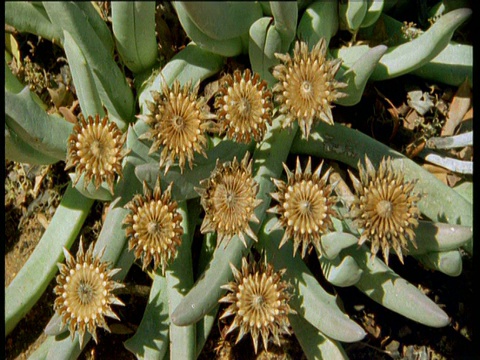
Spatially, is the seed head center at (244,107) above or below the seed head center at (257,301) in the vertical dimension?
above

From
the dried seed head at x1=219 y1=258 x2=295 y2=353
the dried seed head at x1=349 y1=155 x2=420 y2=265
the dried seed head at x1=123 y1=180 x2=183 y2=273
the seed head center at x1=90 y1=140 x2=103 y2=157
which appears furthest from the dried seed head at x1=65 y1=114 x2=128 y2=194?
the dried seed head at x1=349 y1=155 x2=420 y2=265

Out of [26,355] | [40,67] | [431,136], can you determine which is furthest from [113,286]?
[431,136]

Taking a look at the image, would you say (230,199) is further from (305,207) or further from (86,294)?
(86,294)

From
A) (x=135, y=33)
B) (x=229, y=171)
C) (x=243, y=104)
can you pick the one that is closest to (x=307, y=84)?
(x=243, y=104)

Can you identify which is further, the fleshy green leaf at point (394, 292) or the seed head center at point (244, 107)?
the fleshy green leaf at point (394, 292)

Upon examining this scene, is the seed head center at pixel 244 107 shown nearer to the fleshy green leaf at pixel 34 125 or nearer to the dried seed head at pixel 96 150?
the dried seed head at pixel 96 150

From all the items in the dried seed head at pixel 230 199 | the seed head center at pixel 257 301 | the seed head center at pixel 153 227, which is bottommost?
the seed head center at pixel 257 301

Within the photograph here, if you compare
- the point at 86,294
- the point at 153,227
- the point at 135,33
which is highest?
the point at 135,33

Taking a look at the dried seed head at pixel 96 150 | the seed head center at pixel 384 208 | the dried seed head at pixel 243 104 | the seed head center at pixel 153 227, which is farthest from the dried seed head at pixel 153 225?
the seed head center at pixel 384 208
